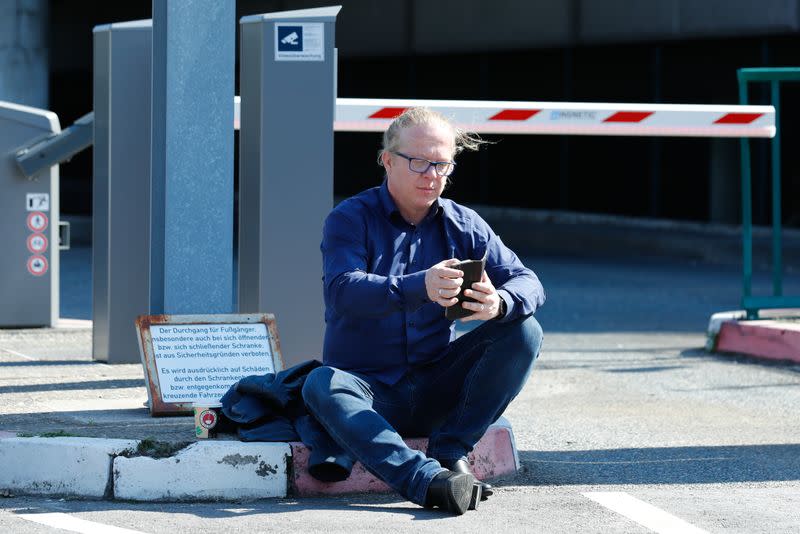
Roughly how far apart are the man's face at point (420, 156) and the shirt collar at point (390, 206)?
0.12 ft

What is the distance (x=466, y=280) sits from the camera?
4.84m

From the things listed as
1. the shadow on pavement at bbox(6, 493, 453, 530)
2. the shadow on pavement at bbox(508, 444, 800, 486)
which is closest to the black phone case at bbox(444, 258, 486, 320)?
the shadow on pavement at bbox(6, 493, 453, 530)

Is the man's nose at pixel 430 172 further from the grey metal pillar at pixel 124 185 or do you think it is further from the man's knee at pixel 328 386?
the grey metal pillar at pixel 124 185

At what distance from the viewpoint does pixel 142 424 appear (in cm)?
578

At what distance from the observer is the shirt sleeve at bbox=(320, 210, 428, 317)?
4879mm

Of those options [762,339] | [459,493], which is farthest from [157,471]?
[762,339]

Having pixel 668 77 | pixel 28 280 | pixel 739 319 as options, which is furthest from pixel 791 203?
pixel 28 280

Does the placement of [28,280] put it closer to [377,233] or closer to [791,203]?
[377,233]

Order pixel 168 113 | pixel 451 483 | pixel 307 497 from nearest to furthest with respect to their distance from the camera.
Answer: pixel 451 483, pixel 307 497, pixel 168 113

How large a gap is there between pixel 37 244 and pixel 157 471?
4.87 meters

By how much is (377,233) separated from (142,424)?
130 centimetres

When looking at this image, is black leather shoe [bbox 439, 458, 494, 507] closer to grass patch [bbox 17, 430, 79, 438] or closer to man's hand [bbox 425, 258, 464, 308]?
man's hand [bbox 425, 258, 464, 308]

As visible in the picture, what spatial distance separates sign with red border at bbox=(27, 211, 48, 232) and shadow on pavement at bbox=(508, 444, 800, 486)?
4663mm

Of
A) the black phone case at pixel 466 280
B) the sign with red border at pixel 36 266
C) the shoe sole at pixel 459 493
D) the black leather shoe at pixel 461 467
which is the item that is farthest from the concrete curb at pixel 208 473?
the sign with red border at pixel 36 266
